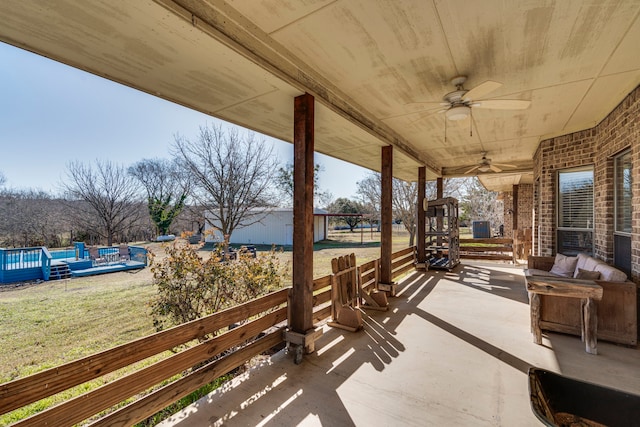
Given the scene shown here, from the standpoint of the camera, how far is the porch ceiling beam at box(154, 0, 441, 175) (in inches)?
72.4

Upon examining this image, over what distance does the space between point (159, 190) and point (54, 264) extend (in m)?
9.00

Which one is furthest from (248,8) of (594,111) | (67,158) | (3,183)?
(3,183)

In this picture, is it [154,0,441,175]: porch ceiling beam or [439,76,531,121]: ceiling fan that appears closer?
[154,0,441,175]: porch ceiling beam

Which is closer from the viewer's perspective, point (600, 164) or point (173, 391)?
point (173, 391)

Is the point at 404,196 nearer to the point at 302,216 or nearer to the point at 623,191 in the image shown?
the point at 623,191

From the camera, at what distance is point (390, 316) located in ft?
13.4

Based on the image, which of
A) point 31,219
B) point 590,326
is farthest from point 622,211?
point 31,219

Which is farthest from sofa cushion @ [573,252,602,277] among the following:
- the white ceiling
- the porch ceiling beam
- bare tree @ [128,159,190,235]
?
bare tree @ [128,159,190,235]

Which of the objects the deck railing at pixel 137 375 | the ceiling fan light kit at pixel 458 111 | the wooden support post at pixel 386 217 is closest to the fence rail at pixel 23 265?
the deck railing at pixel 137 375

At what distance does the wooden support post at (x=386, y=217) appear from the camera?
199 inches

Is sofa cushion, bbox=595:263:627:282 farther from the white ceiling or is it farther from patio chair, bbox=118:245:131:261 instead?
patio chair, bbox=118:245:131:261

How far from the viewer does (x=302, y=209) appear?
2.88 meters

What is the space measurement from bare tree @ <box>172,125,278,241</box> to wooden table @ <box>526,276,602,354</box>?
641cm

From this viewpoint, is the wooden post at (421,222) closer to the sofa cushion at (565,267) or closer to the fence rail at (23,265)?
the sofa cushion at (565,267)
